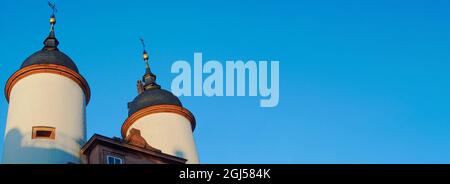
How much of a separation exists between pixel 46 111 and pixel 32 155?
2482mm

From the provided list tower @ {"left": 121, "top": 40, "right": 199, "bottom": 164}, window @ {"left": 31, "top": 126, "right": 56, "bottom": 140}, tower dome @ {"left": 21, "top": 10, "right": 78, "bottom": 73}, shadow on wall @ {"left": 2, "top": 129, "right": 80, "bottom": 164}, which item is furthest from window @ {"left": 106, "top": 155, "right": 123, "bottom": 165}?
tower dome @ {"left": 21, "top": 10, "right": 78, "bottom": 73}

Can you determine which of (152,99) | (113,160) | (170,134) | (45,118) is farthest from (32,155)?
(152,99)

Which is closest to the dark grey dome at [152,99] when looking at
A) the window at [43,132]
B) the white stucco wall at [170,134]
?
the white stucco wall at [170,134]

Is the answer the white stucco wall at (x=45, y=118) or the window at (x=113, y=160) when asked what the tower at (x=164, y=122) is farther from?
the window at (x=113, y=160)

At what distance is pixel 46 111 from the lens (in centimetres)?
3409

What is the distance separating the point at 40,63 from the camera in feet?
120

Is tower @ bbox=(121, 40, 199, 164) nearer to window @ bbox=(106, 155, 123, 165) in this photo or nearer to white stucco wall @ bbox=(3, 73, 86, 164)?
white stucco wall @ bbox=(3, 73, 86, 164)

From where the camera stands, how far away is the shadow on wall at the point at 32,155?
3234 cm

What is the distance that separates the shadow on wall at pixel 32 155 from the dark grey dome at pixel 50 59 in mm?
4790
